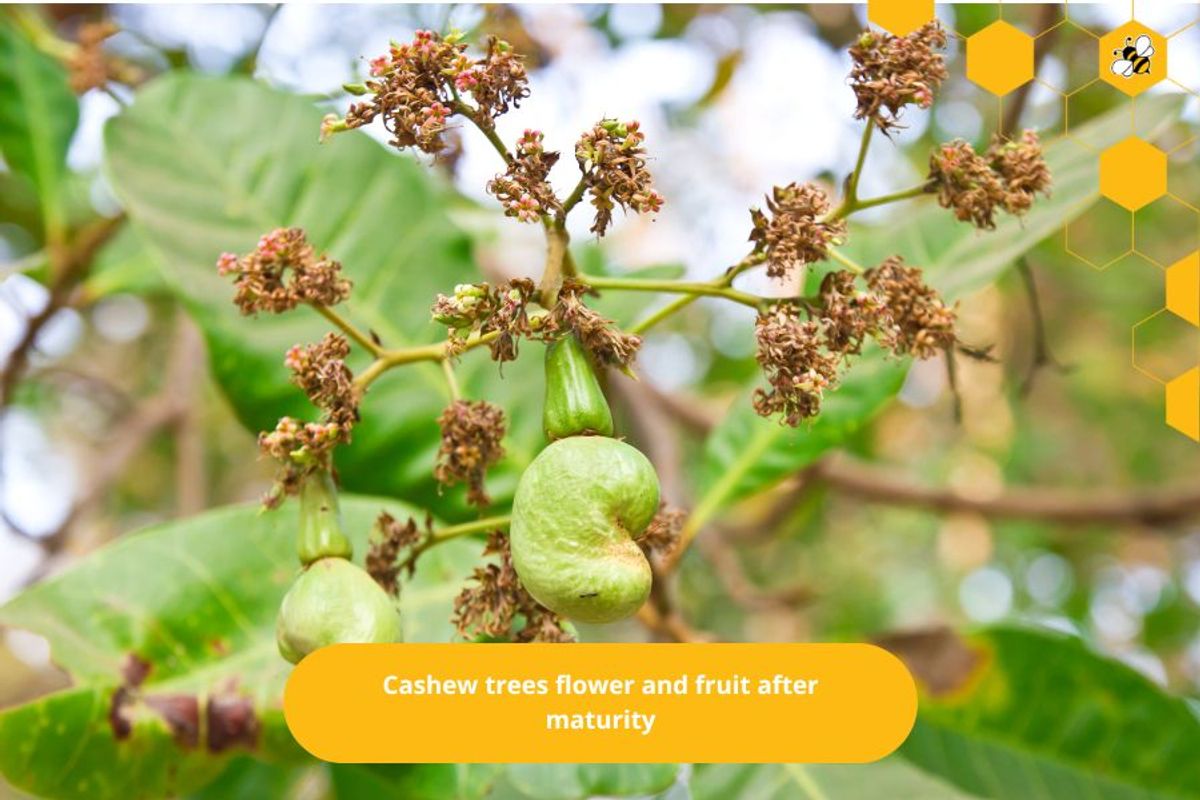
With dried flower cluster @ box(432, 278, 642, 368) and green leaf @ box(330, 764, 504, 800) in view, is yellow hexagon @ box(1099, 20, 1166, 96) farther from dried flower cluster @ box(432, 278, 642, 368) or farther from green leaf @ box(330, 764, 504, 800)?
green leaf @ box(330, 764, 504, 800)

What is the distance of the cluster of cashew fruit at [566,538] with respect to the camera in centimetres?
79

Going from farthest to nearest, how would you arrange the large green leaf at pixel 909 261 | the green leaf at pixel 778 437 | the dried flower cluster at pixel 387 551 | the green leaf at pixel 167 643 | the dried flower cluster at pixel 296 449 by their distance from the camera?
the green leaf at pixel 778 437 → the large green leaf at pixel 909 261 → the green leaf at pixel 167 643 → the dried flower cluster at pixel 387 551 → the dried flower cluster at pixel 296 449

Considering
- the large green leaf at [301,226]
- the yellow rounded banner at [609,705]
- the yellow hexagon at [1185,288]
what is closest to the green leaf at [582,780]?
the yellow rounded banner at [609,705]

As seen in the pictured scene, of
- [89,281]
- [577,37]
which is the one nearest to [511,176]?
[89,281]

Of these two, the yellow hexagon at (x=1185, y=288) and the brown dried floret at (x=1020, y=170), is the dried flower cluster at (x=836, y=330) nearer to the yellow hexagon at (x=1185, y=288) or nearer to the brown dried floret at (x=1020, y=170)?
the brown dried floret at (x=1020, y=170)

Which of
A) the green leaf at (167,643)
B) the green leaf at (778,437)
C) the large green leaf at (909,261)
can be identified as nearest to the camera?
the green leaf at (167,643)

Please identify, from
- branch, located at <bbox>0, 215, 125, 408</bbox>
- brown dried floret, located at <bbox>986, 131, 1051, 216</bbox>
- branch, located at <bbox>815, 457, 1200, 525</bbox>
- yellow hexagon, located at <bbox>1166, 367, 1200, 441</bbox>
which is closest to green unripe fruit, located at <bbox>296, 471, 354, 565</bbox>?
brown dried floret, located at <bbox>986, 131, 1051, 216</bbox>

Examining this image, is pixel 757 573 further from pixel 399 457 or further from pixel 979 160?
pixel 979 160

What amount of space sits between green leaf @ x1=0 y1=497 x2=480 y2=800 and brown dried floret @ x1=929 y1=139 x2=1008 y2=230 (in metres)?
0.70

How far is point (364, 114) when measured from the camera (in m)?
0.88

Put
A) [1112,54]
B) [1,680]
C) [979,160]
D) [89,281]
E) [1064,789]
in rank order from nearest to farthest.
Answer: [979,160] → [1112,54] → [1064,789] → [89,281] → [1,680]

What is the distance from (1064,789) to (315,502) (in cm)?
118

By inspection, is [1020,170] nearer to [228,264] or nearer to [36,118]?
[228,264]

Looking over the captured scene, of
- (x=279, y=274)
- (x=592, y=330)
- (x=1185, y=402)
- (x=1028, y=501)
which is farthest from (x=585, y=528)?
(x=1028, y=501)
